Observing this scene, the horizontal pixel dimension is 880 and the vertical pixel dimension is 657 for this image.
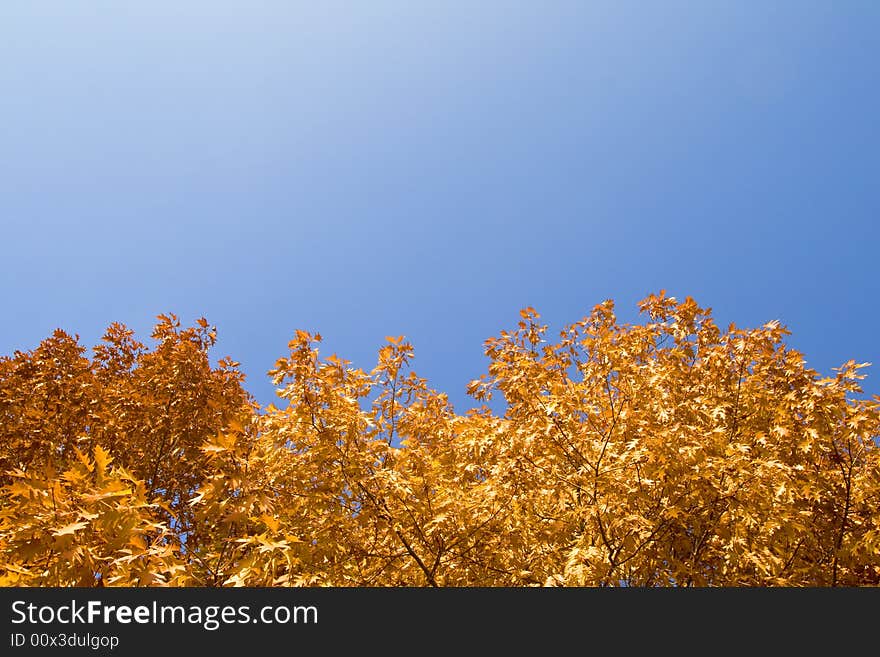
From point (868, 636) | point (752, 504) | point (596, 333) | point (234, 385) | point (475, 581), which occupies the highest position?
point (234, 385)

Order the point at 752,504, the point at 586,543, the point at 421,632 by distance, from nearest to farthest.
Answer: the point at 421,632, the point at 752,504, the point at 586,543

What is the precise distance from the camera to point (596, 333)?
8.20 meters

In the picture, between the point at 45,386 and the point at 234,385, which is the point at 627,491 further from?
the point at 45,386

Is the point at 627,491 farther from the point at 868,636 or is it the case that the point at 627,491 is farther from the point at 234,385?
the point at 234,385

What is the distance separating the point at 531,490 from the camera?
5820 millimetres

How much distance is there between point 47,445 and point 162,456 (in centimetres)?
177

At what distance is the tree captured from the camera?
380 cm

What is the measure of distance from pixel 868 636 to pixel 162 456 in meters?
9.90

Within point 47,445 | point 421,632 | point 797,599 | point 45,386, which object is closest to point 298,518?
point 421,632

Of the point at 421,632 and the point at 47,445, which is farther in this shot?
the point at 47,445

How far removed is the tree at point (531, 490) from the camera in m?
3.80

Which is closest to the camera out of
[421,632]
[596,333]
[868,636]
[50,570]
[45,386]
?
[50,570]

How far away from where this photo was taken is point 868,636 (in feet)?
12.3

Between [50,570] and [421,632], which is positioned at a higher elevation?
[50,570]
